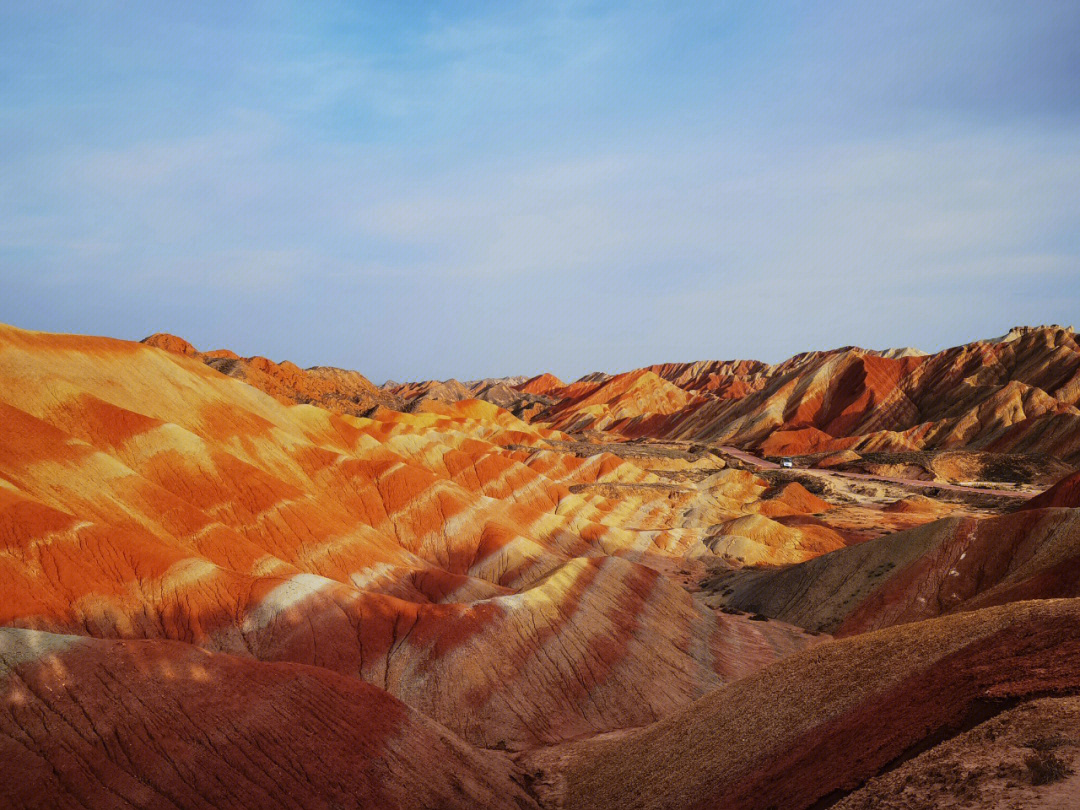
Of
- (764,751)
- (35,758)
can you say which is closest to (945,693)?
(764,751)

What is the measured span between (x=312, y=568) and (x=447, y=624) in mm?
13100

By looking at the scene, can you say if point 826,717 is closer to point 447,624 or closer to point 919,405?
point 447,624

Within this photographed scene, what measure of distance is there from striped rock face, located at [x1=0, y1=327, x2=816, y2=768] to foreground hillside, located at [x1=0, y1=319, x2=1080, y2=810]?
6.0 inches

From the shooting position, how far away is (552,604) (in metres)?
39.2

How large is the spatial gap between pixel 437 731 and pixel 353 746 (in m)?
3.73

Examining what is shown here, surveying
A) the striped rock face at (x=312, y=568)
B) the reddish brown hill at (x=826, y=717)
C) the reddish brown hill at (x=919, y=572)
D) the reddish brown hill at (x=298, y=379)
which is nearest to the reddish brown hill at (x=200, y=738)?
the striped rock face at (x=312, y=568)

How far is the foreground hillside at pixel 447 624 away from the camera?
745 inches

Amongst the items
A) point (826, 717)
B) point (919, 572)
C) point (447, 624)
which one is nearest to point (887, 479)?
point (919, 572)

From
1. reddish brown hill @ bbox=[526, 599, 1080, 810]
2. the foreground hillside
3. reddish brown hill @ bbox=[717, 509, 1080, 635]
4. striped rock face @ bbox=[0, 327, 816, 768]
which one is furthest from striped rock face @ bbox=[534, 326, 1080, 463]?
reddish brown hill @ bbox=[526, 599, 1080, 810]

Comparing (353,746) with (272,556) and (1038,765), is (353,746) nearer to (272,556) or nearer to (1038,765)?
(1038,765)

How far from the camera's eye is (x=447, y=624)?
36.0 meters

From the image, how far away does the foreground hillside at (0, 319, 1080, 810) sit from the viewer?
18.9 meters

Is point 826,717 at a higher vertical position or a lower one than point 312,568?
higher

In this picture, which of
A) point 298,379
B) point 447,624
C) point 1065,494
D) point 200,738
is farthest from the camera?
point 298,379
